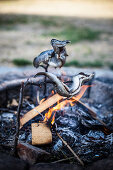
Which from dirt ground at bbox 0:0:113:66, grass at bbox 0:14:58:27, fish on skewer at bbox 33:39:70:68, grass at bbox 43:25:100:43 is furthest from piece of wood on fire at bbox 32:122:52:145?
grass at bbox 0:14:58:27

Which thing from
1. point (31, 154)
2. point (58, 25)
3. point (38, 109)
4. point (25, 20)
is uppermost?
point (25, 20)

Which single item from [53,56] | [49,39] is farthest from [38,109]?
[49,39]

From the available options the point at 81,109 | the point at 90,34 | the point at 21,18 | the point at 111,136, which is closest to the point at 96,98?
the point at 81,109

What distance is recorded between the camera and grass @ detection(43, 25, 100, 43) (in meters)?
6.68

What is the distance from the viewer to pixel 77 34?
716 cm

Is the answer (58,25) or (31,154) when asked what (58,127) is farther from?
(58,25)

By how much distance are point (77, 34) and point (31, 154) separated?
6163 millimetres

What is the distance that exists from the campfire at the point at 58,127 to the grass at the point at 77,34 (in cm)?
462

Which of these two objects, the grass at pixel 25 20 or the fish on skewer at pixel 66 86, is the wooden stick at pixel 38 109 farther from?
the grass at pixel 25 20

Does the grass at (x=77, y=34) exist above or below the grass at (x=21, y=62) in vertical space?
above

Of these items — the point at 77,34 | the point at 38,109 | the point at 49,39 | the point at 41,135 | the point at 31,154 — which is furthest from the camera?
the point at 77,34

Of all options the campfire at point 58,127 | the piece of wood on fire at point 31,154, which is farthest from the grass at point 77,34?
the piece of wood on fire at point 31,154

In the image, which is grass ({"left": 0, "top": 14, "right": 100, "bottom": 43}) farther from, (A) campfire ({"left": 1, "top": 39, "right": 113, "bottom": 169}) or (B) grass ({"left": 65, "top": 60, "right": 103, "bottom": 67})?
(A) campfire ({"left": 1, "top": 39, "right": 113, "bottom": 169})

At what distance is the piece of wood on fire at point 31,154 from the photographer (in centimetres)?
157
